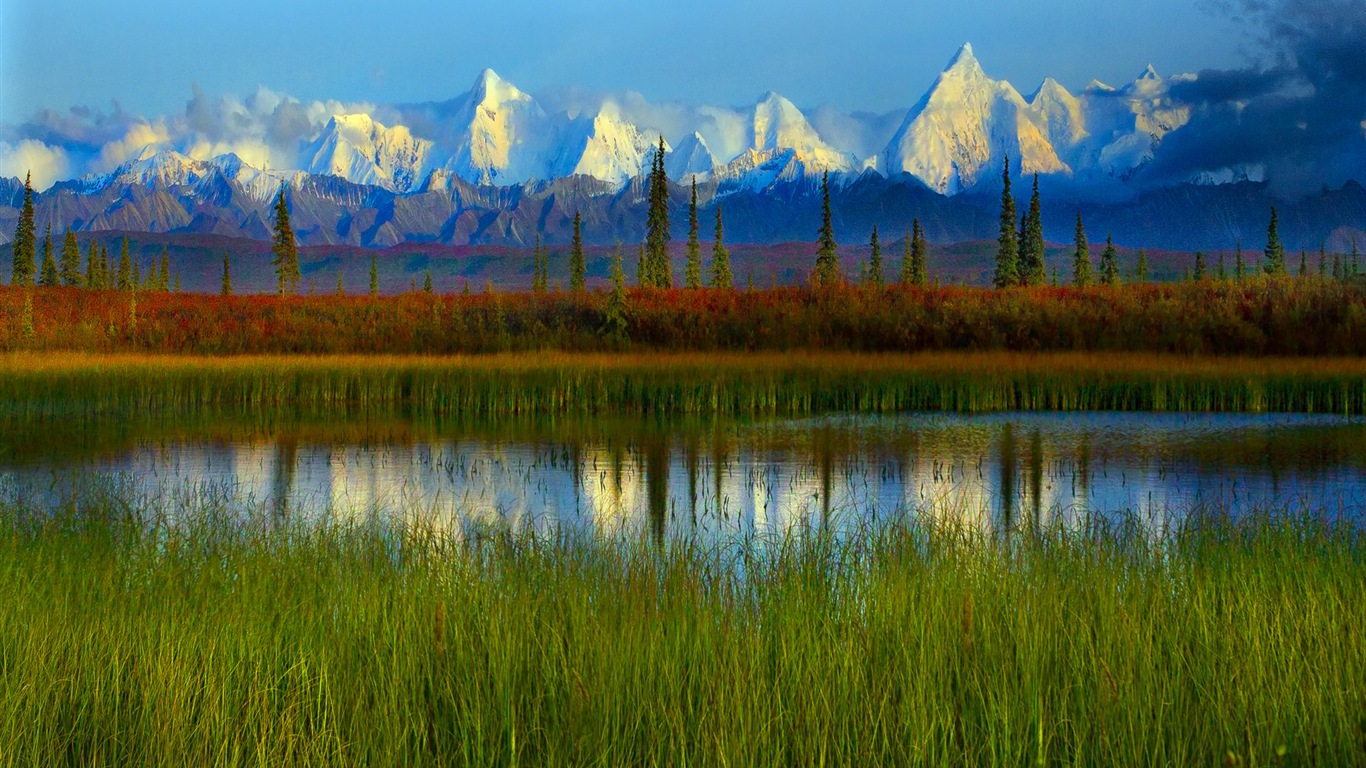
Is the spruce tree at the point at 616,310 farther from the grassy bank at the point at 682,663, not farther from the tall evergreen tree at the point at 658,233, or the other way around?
the tall evergreen tree at the point at 658,233

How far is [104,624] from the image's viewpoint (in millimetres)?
6398

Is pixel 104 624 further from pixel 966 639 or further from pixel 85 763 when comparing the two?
pixel 966 639

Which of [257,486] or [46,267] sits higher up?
[46,267]

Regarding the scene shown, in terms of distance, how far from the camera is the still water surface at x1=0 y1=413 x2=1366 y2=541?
42.3ft

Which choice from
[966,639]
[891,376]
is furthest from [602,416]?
[966,639]

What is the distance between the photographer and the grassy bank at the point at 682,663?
17.0ft

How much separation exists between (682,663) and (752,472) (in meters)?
11.1

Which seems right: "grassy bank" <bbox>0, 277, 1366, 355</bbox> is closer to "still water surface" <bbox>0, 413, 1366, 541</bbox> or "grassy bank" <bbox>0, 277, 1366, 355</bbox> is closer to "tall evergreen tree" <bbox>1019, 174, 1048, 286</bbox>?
"still water surface" <bbox>0, 413, 1366, 541</bbox>

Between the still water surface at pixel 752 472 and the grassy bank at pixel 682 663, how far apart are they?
295 cm

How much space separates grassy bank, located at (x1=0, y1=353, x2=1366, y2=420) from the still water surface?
2550mm

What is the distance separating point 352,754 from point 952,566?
4.15 metres

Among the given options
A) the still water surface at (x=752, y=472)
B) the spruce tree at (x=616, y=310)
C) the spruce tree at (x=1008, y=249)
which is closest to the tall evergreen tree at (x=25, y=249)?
the spruce tree at (x=616, y=310)

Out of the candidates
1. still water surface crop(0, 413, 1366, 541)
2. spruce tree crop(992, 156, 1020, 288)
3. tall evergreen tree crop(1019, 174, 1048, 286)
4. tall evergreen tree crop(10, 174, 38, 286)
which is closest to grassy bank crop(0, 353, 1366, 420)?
still water surface crop(0, 413, 1366, 541)

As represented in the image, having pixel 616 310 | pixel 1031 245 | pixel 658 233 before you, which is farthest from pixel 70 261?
pixel 1031 245
